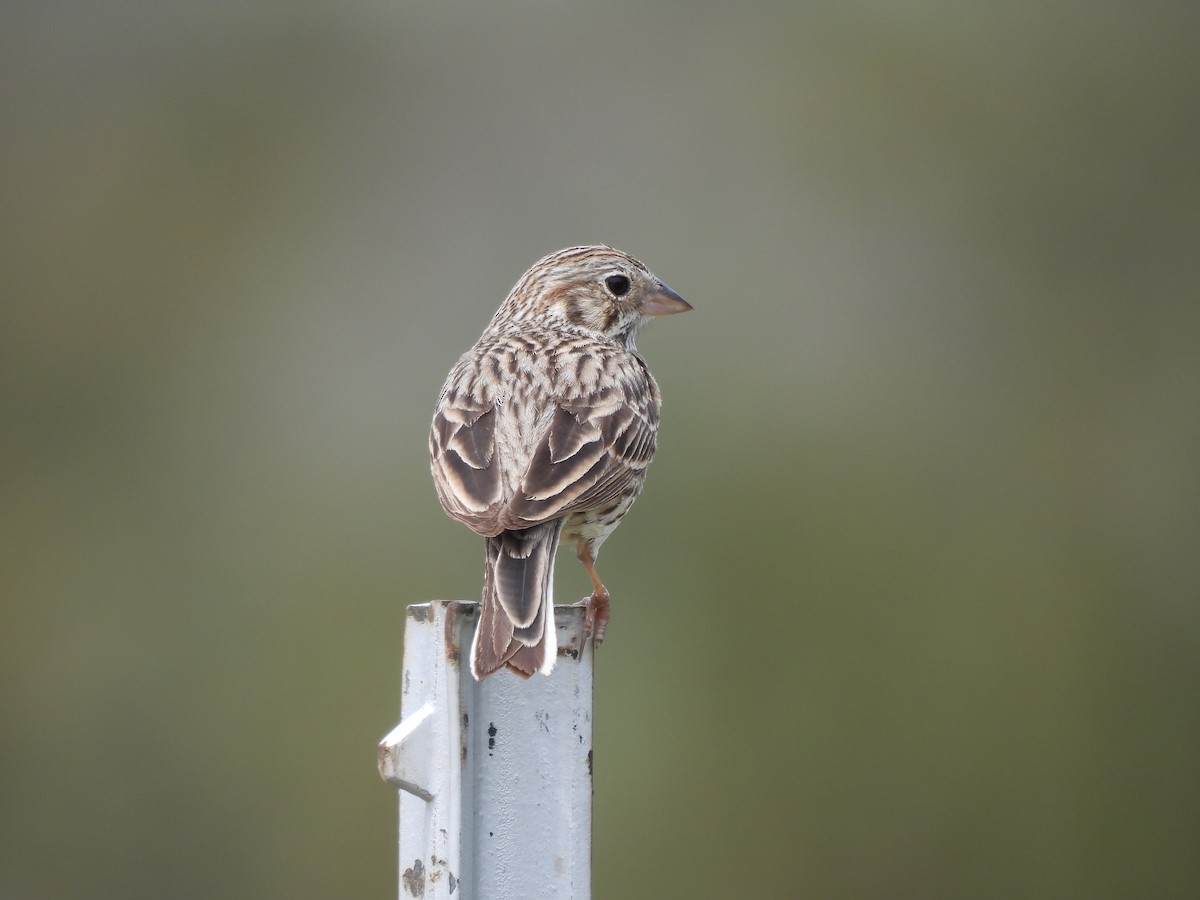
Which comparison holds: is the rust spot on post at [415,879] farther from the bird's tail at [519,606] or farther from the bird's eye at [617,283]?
the bird's eye at [617,283]

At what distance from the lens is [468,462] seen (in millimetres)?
4480

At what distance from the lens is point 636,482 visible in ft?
16.3

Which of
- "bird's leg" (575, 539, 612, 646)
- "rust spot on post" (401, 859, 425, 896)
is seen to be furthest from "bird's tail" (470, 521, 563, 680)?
Answer: "rust spot on post" (401, 859, 425, 896)

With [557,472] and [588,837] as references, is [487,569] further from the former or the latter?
[588,837]

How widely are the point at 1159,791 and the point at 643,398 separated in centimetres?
746

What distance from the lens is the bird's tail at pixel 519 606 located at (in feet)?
11.1

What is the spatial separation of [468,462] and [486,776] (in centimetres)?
131

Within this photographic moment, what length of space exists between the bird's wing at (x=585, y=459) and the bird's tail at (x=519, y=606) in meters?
0.06

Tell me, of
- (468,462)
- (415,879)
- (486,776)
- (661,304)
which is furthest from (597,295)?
(415,879)

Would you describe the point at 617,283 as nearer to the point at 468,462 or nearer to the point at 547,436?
the point at 547,436

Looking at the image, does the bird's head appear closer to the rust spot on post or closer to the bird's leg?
the bird's leg

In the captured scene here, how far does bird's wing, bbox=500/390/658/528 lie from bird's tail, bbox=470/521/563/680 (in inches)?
2.5

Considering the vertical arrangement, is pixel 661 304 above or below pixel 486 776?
above

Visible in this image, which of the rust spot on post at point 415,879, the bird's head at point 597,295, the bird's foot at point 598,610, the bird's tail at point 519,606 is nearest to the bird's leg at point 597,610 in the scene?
the bird's foot at point 598,610
